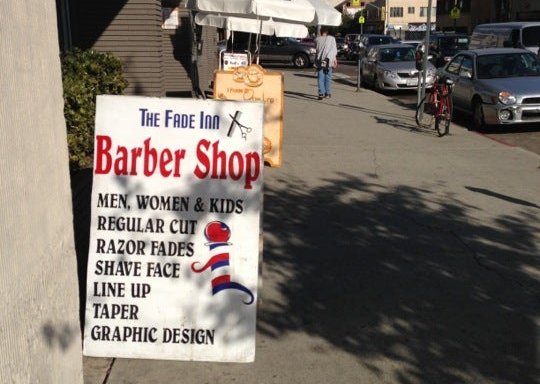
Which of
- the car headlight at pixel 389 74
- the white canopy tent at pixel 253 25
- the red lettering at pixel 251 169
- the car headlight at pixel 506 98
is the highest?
the white canopy tent at pixel 253 25

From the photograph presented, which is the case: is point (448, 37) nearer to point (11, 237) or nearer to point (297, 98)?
point (297, 98)

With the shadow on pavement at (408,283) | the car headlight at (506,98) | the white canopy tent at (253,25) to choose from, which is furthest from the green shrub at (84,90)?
the car headlight at (506,98)

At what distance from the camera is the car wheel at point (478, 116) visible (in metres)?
14.4

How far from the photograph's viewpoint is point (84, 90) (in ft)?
26.9

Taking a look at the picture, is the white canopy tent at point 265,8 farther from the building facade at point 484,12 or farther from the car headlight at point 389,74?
the building facade at point 484,12

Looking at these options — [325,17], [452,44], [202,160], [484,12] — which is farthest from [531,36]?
[484,12]

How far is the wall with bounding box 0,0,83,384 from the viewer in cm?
294

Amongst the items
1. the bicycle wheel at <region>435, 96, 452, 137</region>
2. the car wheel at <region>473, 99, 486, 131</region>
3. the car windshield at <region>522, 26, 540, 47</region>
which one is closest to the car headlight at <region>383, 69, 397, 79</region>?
the car windshield at <region>522, 26, 540, 47</region>

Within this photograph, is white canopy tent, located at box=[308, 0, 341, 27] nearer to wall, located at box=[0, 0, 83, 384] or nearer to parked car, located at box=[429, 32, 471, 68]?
wall, located at box=[0, 0, 83, 384]

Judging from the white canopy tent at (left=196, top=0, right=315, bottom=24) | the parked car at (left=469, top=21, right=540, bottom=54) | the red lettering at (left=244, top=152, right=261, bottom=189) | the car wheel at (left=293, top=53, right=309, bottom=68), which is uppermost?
the white canopy tent at (left=196, top=0, right=315, bottom=24)

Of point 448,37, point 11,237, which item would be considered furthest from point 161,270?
point 448,37

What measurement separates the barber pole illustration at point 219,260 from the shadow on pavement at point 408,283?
2.58 feet

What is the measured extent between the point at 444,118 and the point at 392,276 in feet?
24.9

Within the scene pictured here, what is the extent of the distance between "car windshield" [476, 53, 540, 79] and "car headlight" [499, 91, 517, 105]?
1.23 m
